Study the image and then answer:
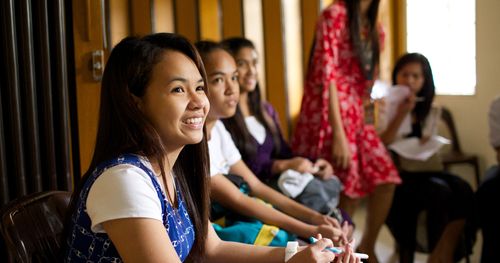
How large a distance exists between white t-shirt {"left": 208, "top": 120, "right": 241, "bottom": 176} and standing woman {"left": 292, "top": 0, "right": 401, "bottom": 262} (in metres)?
0.57

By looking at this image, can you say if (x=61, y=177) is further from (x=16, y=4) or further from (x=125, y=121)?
(x=125, y=121)

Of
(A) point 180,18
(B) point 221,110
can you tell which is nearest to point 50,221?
(B) point 221,110

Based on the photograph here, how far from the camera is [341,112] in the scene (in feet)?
7.87

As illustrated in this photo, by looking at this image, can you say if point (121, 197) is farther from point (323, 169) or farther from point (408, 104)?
point (408, 104)

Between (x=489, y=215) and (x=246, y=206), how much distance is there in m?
1.14

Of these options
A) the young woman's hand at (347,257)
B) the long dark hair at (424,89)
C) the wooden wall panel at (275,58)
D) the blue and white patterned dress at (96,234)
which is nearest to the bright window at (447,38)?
the long dark hair at (424,89)

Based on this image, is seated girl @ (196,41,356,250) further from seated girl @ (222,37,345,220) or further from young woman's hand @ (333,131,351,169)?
young woman's hand @ (333,131,351,169)

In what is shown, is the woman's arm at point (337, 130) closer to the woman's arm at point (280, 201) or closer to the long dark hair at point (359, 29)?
the long dark hair at point (359, 29)

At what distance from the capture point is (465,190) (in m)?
2.58

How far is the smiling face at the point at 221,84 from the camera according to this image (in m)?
1.81

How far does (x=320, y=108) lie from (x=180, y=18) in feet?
2.99

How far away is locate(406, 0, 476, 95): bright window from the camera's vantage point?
3.29m

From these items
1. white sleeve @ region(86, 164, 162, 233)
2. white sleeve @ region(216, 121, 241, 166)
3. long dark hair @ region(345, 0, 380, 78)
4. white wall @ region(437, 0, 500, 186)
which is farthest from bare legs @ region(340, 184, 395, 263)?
white sleeve @ region(86, 164, 162, 233)

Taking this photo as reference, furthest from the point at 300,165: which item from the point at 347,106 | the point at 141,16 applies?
the point at 141,16
